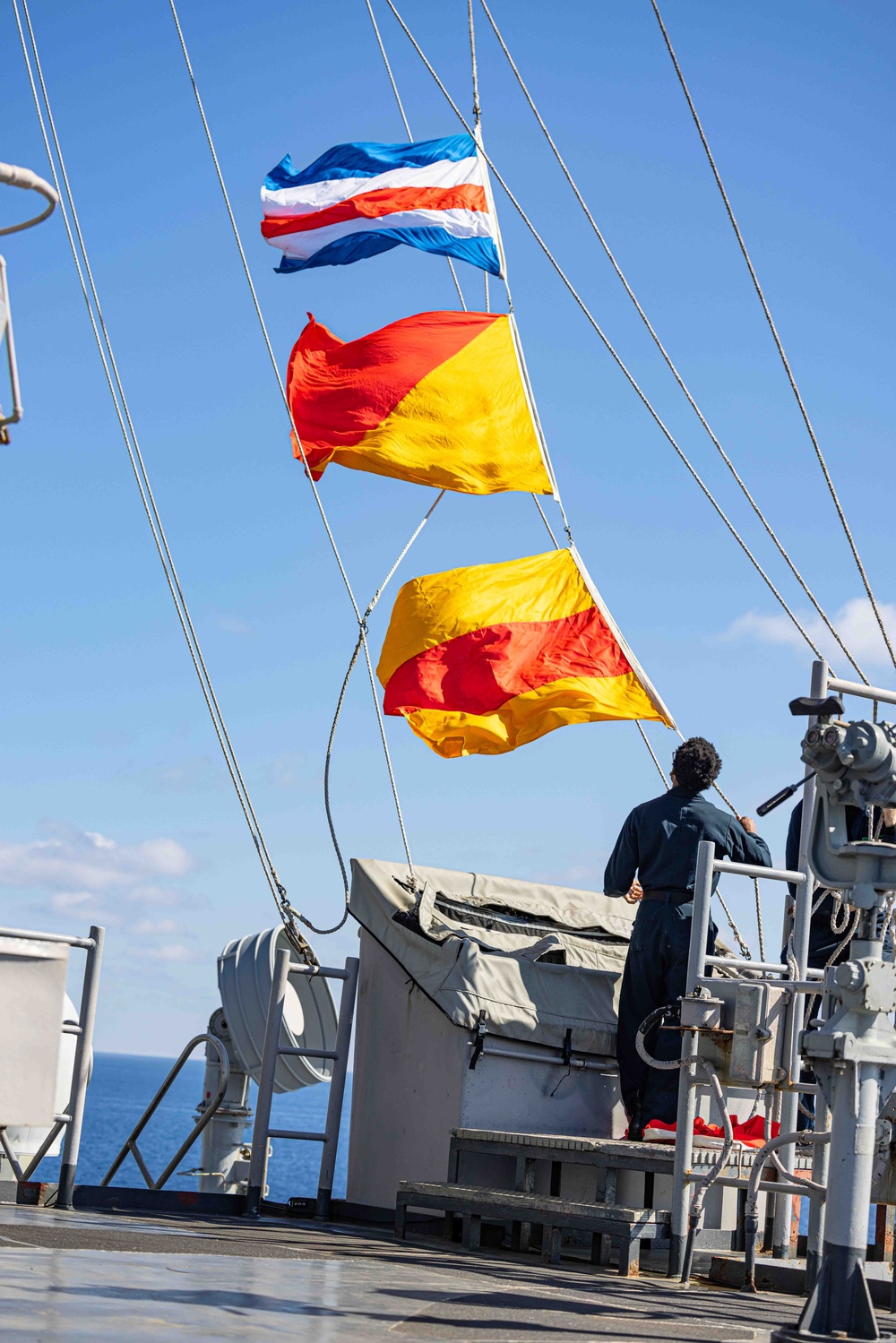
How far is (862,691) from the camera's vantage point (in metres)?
5.55

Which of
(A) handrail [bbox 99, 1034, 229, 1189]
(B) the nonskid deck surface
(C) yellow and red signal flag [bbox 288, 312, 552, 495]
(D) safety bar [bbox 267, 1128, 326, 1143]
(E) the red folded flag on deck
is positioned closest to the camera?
(B) the nonskid deck surface

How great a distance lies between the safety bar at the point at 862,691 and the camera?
17.7 feet

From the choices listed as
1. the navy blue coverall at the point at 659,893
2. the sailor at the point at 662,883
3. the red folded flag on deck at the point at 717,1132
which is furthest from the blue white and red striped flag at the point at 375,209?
the red folded flag on deck at the point at 717,1132

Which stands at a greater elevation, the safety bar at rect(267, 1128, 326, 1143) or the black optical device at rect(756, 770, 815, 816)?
the black optical device at rect(756, 770, 815, 816)

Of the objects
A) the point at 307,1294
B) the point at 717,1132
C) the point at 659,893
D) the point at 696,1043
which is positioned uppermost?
the point at 659,893

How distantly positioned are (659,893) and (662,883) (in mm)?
77

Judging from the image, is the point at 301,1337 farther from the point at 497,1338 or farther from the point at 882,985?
the point at 882,985

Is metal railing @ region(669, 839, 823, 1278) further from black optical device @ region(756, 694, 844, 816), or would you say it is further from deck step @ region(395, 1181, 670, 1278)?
black optical device @ region(756, 694, 844, 816)

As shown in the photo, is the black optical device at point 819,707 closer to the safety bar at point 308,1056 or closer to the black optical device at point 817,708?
the black optical device at point 817,708

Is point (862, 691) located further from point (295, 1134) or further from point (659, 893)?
point (295, 1134)

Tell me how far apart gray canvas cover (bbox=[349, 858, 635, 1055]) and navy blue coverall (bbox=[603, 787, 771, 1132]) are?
0.35 m

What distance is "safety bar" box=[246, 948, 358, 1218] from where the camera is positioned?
854 centimetres

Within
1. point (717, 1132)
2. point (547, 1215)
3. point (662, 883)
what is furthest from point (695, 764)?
point (547, 1215)

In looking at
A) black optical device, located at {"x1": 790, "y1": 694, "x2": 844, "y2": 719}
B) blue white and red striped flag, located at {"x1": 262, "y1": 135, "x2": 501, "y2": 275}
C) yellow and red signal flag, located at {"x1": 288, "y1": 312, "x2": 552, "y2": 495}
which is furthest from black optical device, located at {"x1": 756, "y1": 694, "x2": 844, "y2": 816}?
blue white and red striped flag, located at {"x1": 262, "y1": 135, "x2": 501, "y2": 275}
